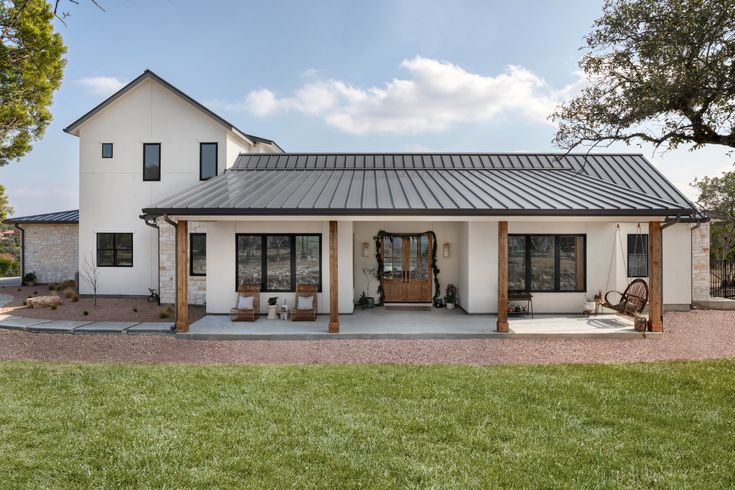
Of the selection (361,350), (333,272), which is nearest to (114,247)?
(333,272)

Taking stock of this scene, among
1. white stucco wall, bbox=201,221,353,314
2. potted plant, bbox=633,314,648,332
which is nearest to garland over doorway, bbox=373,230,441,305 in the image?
white stucco wall, bbox=201,221,353,314

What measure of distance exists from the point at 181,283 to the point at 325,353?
148 inches

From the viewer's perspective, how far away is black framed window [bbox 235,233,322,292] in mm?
11578

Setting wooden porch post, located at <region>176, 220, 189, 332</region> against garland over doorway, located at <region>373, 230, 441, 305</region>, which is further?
garland over doorway, located at <region>373, 230, 441, 305</region>

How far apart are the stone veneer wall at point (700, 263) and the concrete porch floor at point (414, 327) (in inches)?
156

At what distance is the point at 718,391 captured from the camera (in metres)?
5.84

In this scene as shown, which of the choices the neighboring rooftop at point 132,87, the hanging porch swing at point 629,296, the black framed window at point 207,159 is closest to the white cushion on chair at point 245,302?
the black framed window at point 207,159

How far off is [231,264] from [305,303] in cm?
246

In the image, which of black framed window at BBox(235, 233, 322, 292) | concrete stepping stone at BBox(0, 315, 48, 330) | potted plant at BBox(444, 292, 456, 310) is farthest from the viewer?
potted plant at BBox(444, 292, 456, 310)

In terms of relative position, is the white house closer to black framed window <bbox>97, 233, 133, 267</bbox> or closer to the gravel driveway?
black framed window <bbox>97, 233, 133, 267</bbox>

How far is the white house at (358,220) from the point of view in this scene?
30.6 feet

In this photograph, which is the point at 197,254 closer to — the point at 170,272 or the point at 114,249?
the point at 170,272

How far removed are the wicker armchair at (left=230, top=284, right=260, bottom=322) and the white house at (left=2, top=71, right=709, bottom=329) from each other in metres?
0.33

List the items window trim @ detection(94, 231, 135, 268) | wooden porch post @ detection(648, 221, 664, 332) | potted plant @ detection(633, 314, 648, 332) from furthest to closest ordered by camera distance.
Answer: window trim @ detection(94, 231, 135, 268), potted plant @ detection(633, 314, 648, 332), wooden porch post @ detection(648, 221, 664, 332)
